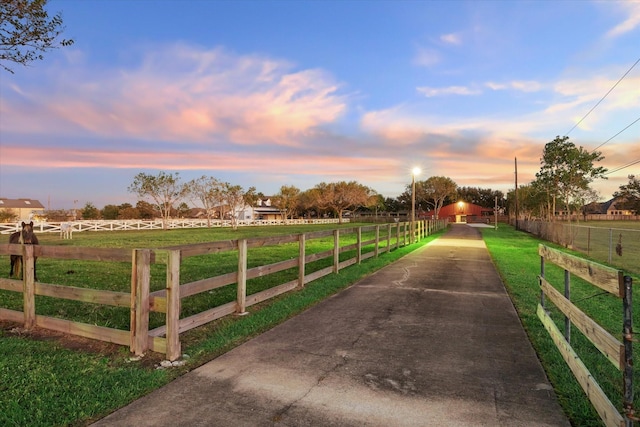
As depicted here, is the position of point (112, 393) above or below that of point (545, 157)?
below

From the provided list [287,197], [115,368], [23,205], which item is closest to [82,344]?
[115,368]

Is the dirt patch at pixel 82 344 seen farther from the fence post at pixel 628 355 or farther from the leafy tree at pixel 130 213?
the leafy tree at pixel 130 213

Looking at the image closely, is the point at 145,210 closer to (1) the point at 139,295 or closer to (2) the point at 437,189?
(2) the point at 437,189

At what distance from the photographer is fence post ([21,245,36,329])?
541 centimetres

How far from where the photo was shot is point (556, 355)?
15.2 feet

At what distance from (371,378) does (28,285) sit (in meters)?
4.92

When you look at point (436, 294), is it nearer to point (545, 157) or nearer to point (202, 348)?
point (202, 348)

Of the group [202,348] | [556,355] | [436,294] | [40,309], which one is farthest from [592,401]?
[40,309]

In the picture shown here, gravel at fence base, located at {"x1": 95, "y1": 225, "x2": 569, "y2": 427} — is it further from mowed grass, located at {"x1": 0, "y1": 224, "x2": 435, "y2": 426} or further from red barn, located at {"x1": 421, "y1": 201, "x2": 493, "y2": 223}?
red barn, located at {"x1": 421, "y1": 201, "x2": 493, "y2": 223}

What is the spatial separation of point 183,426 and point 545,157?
35.0m

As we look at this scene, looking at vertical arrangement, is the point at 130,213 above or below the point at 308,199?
below

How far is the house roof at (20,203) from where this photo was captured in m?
123

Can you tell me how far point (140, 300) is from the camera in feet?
14.8

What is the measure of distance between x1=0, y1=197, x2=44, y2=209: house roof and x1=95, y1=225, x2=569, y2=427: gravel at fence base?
492 feet
